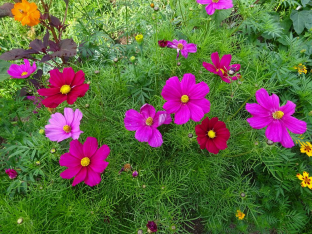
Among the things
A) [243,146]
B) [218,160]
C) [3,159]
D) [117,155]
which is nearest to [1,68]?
[3,159]

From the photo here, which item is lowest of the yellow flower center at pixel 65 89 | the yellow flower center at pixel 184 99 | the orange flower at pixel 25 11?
the yellow flower center at pixel 184 99

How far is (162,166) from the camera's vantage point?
3.78 feet

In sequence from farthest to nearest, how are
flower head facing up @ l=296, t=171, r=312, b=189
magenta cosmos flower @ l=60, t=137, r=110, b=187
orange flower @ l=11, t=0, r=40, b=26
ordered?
flower head facing up @ l=296, t=171, r=312, b=189
orange flower @ l=11, t=0, r=40, b=26
magenta cosmos flower @ l=60, t=137, r=110, b=187

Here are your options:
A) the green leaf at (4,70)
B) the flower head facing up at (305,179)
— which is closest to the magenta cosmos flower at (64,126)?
the green leaf at (4,70)

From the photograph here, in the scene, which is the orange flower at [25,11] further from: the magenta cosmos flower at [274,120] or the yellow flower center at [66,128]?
the magenta cosmos flower at [274,120]

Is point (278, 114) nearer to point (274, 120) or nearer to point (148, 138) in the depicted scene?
point (274, 120)

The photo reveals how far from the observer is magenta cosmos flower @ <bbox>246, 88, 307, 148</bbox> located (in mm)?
783

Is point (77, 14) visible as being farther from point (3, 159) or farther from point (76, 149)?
point (76, 149)

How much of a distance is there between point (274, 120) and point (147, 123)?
466 millimetres

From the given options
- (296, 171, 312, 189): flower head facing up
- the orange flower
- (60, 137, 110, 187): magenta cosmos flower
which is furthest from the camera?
(296, 171, 312, 189): flower head facing up

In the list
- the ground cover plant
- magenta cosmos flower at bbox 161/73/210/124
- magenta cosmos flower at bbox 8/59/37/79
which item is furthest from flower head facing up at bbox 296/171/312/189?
magenta cosmos flower at bbox 8/59/37/79

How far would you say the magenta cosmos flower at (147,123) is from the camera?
2.74 feet

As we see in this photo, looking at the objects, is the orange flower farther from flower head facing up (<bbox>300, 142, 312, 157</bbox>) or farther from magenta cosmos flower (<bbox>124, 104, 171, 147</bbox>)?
flower head facing up (<bbox>300, 142, 312, 157</bbox>)

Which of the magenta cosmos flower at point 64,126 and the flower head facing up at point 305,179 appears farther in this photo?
the flower head facing up at point 305,179
